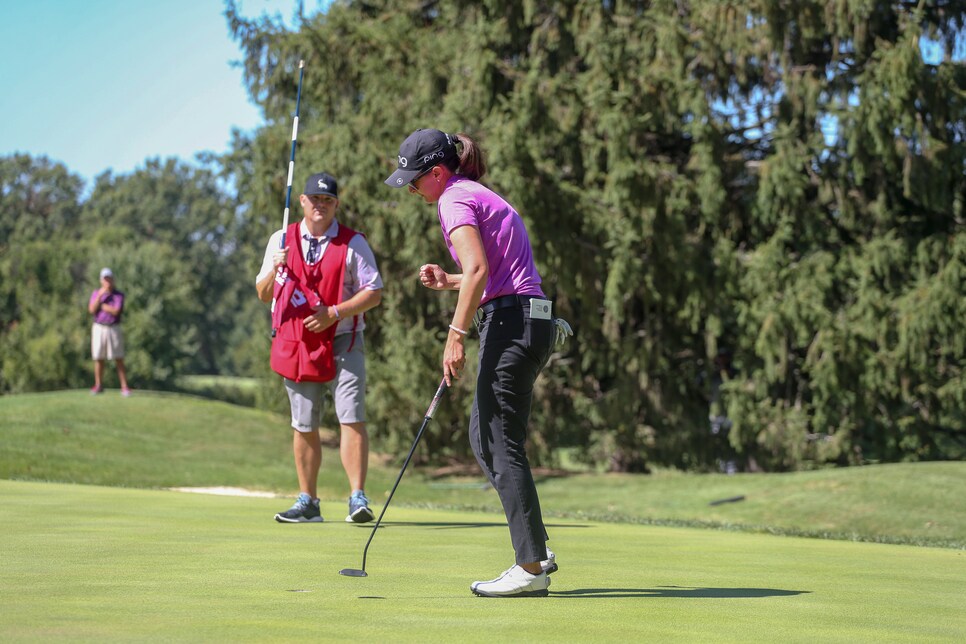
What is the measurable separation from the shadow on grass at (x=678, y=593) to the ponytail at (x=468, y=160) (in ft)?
5.98

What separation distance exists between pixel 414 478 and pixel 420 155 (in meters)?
15.7

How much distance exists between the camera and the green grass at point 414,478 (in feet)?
43.2

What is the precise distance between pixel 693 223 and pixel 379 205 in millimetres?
5055

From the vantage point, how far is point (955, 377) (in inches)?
700

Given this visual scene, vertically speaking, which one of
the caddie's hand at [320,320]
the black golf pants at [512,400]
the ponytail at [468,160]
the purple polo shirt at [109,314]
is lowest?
the black golf pants at [512,400]

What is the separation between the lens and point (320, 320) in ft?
25.5

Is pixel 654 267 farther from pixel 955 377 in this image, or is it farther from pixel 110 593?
pixel 110 593

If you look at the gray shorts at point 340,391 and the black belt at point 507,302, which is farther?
the gray shorts at point 340,391

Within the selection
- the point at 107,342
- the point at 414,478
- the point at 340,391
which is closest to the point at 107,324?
the point at 107,342

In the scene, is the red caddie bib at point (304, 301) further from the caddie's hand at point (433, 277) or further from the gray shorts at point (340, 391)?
the caddie's hand at point (433, 277)

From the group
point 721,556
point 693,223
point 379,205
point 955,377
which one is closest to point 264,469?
point 379,205

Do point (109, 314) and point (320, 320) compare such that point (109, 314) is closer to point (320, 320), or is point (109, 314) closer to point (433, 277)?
point (320, 320)

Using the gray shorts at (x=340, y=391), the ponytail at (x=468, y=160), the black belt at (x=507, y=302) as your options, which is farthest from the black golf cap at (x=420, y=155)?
the gray shorts at (x=340, y=391)

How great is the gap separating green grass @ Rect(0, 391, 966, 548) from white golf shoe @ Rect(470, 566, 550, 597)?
5.63m
